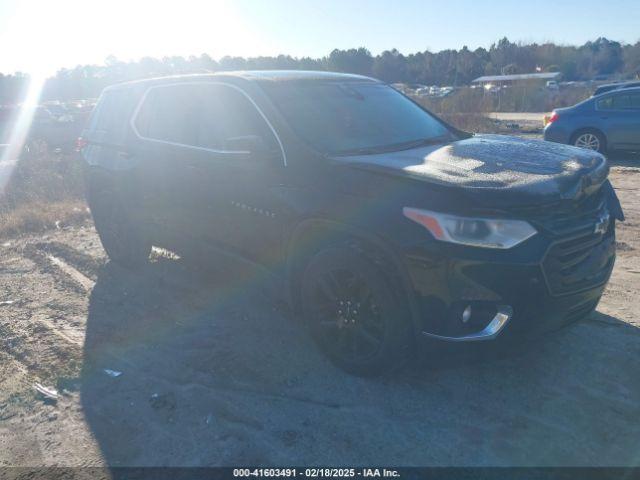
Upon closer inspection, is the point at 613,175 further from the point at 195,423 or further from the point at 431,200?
the point at 195,423

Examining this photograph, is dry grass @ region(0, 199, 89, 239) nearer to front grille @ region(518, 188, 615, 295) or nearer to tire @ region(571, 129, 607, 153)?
front grille @ region(518, 188, 615, 295)

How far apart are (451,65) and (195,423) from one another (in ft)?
296

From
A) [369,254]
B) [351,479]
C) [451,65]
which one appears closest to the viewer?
[351,479]

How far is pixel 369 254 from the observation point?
10.5 feet

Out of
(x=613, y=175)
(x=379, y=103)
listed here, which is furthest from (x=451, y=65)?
(x=379, y=103)

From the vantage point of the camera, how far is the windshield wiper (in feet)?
12.3

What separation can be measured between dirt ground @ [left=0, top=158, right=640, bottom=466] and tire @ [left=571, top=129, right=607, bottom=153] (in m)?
7.79

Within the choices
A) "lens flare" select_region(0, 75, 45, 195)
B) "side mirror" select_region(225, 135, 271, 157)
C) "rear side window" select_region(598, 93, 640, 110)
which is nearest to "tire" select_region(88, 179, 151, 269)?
"side mirror" select_region(225, 135, 271, 157)

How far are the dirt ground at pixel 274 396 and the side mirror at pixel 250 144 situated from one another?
100cm

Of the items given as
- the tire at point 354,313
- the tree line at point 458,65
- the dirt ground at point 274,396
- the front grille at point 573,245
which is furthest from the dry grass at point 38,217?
the tree line at point 458,65

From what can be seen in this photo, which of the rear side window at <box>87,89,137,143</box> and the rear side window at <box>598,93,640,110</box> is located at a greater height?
the rear side window at <box>87,89,137,143</box>

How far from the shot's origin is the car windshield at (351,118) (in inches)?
152

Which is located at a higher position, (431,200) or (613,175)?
(431,200)

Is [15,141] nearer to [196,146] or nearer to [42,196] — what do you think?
[42,196]
